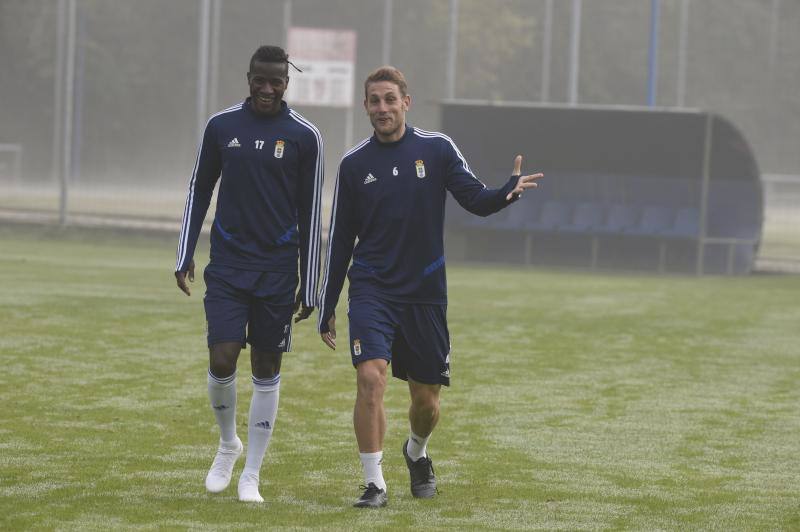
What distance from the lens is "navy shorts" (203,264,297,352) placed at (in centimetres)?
656

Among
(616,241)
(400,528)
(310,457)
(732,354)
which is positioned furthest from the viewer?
(616,241)

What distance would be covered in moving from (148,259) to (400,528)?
16233mm

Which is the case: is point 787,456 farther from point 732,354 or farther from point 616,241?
point 616,241

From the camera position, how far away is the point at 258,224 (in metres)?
6.57

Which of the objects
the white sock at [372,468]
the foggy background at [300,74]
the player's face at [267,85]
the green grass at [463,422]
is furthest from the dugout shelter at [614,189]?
the white sock at [372,468]

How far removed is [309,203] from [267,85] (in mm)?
521

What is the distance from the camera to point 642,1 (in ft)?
133

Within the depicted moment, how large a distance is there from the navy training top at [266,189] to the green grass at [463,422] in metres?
1.02

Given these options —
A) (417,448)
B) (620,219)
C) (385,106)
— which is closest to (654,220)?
(620,219)

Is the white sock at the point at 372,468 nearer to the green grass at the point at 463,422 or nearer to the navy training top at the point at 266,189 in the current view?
the green grass at the point at 463,422

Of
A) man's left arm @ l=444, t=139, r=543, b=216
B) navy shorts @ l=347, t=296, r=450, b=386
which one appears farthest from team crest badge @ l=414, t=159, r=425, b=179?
navy shorts @ l=347, t=296, r=450, b=386

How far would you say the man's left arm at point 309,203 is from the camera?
260 inches

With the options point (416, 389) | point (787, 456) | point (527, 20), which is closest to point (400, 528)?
point (416, 389)

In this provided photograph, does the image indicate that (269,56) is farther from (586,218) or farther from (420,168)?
(586,218)
